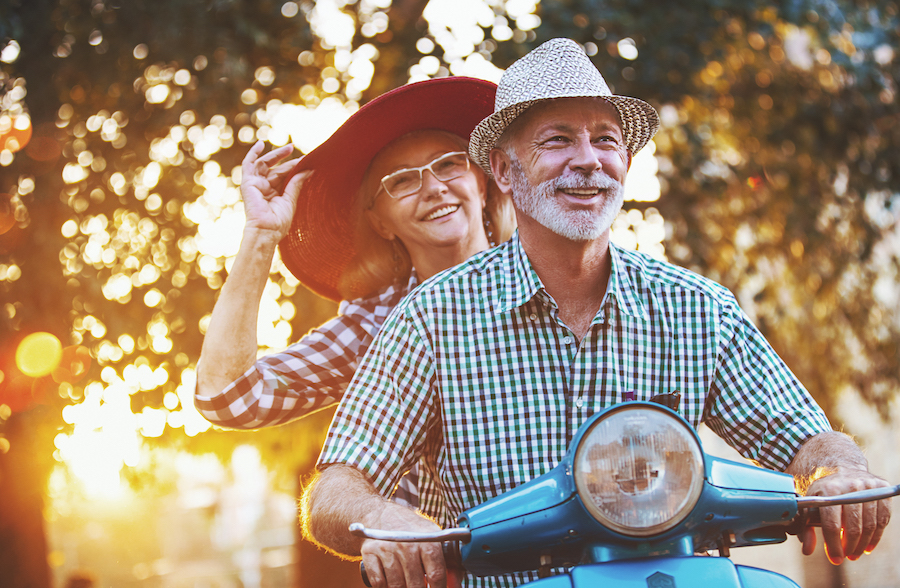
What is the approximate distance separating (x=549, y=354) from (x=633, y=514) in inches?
27.1

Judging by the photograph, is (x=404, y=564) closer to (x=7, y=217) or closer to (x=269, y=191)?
(x=269, y=191)

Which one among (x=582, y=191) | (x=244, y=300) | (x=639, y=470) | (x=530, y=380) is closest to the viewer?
(x=639, y=470)

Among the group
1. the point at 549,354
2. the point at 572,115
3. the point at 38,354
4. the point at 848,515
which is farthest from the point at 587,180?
the point at 38,354

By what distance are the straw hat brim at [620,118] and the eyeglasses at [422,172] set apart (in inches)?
14.9

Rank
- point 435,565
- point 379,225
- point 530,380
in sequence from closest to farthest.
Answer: point 435,565 < point 530,380 < point 379,225

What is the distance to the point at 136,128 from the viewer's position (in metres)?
5.50

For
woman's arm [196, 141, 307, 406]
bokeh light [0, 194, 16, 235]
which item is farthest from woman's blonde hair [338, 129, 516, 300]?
bokeh light [0, 194, 16, 235]

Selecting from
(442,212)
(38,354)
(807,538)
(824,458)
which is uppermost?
(442,212)

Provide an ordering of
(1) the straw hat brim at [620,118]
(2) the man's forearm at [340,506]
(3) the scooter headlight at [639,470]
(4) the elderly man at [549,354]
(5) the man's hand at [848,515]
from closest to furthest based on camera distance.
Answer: (3) the scooter headlight at [639,470], (5) the man's hand at [848,515], (2) the man's forearm at [340,506], (4) the elderly man at [549,354], (1) the straw hat brim at [620,118]

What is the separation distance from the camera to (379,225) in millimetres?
2865

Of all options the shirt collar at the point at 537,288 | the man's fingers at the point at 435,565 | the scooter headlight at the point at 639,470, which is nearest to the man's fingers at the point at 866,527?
the scooter headlight at the point at 639,470

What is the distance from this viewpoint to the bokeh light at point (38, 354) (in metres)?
5.25

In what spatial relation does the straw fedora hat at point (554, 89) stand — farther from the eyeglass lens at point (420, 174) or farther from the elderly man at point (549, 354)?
the eyeglass lens at point (420, 174)

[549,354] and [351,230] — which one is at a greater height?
[351,230]
